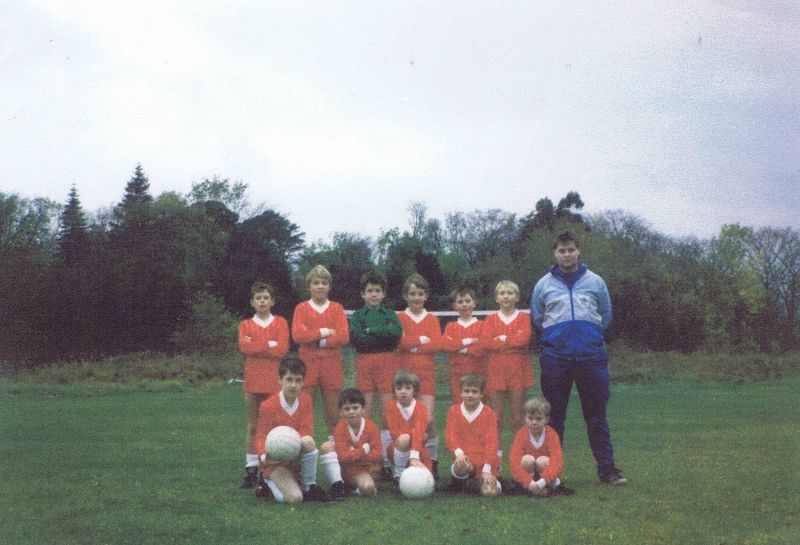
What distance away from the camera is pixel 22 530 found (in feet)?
17.4

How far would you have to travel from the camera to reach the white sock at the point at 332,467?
6.56 metres

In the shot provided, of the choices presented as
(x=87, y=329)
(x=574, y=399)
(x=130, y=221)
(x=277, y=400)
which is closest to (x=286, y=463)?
(x=277, y=400)

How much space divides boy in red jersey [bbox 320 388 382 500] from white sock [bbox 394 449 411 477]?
16cm

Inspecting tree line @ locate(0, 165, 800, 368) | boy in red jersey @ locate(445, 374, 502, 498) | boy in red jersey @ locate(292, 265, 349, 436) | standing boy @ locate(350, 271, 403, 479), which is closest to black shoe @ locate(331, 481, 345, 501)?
boy in red jersey @ locate(445, 374, 502, 498)

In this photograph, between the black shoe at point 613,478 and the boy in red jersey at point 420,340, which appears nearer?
the black shoe at point 613,478

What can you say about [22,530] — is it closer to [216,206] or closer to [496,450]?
[496,450]

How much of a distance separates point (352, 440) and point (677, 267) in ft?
122

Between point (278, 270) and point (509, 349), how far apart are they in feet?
140

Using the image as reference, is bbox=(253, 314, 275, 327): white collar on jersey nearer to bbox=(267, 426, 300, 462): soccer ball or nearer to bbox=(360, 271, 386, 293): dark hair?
bbox=(360, 271, 386, 293): dark hair

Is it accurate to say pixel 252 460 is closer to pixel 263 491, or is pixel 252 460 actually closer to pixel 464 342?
pixel 263 491

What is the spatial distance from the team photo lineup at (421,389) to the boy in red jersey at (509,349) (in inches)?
0.4

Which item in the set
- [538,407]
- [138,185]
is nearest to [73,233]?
[138,185]

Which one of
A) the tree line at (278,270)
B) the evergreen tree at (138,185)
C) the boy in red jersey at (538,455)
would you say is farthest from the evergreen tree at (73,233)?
the boy in red jersey at (538,455)

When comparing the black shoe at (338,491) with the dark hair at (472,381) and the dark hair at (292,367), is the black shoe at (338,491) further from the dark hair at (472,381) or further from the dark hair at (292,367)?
the dark hair at (472,381)
